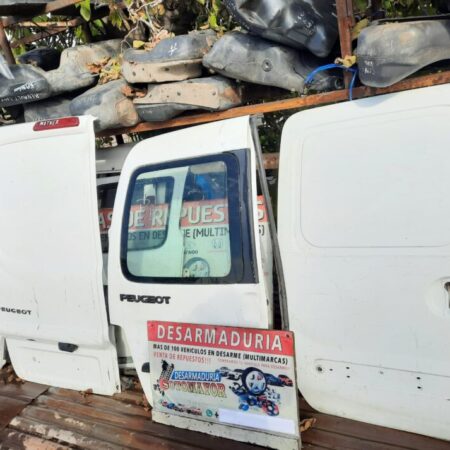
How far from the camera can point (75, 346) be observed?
9.20 ft

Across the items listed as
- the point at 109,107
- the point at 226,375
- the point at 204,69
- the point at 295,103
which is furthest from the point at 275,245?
the point at 109,107

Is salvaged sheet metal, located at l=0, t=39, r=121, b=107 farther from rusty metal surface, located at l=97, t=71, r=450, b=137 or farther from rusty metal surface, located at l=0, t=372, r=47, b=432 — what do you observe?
rusty metal surface, located at l=0, t=372, r=47, b=432

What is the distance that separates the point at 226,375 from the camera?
7.22 feet

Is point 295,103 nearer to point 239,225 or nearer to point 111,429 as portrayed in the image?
point 239,225

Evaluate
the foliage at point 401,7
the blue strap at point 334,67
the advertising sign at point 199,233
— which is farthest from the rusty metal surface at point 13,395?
the foliage at point 401,7

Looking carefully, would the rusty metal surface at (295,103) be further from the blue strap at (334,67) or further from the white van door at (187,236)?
the white van door at (187,236)

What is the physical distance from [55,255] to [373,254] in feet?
5.65

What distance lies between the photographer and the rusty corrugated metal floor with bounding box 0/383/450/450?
2.09 m

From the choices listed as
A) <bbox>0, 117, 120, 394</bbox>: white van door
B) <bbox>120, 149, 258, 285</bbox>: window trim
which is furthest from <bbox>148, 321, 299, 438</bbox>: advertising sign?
<bbox>0, 117, 120, 394</bbox>: white van door

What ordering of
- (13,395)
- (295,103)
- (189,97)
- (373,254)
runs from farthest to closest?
(13,395) < (189,97) < (295,103) < (373,254)

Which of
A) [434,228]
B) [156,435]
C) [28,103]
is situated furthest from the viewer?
[28,103]

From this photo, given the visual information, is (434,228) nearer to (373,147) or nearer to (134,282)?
(373,147)

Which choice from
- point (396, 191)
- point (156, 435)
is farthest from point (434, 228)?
point (156, 435)

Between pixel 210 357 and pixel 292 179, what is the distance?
0.90 meters
